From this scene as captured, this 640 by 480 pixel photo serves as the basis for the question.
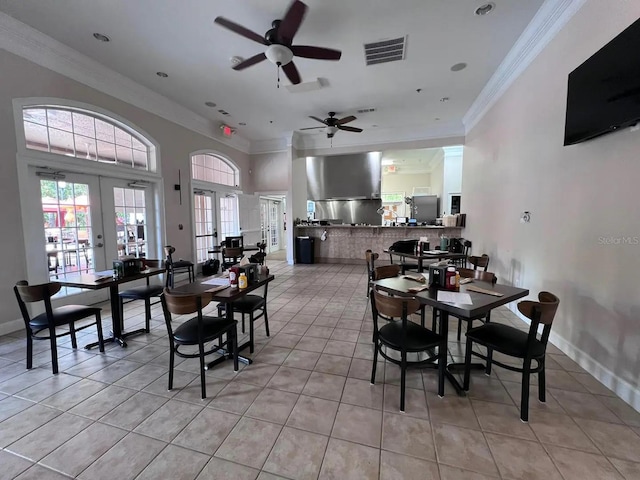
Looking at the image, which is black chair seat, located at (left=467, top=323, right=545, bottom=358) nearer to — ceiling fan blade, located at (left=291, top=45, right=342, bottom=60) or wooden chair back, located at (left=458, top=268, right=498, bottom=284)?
wooden chair back, located at (left=458, top=268, right=498, bottom=284)

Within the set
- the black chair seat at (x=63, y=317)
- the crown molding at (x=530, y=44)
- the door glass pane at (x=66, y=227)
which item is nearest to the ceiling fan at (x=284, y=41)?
the crown molding at (x=530, y=44)

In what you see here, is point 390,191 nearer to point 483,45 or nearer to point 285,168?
point 285,168

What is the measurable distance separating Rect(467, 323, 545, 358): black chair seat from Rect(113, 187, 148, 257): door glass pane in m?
5.26

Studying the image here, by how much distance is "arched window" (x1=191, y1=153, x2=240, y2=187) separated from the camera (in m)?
6.09

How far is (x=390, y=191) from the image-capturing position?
11.8 m

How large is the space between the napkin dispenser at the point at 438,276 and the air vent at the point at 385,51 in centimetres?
294

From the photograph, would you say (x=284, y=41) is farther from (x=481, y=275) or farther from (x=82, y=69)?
(x=481, y=275)

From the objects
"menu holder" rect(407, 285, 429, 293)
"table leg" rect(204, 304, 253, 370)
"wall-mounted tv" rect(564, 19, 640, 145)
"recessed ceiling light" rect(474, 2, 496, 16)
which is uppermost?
"recessed ceiling light" rect(474, 2, 496, 16)

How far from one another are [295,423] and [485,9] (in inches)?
170

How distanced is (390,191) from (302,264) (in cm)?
625

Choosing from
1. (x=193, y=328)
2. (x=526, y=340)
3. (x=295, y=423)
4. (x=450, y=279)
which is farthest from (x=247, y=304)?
(x=526, y=340)

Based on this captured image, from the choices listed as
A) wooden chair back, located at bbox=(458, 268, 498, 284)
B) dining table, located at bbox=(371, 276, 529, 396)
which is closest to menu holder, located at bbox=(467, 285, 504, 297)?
dining table, located at bbox=(371, 276, 529, 396)

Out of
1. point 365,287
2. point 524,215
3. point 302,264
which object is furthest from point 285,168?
point 524,215

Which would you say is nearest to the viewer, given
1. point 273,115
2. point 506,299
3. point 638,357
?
point 638,357
